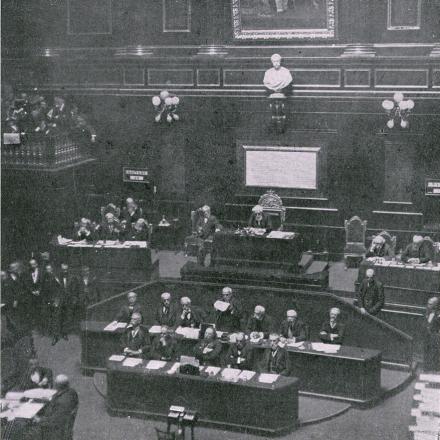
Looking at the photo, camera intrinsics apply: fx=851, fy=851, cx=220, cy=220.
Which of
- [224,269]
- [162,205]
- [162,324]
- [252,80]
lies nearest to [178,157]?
[162,205]

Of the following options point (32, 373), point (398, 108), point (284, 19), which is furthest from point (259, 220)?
point (32, 373)

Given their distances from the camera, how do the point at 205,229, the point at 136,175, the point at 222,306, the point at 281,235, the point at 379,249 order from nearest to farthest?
1. the point at 222,306
2. the point at 379,249
3. the point at 281,235
4. the point at 205,229
5. the point at 136,175

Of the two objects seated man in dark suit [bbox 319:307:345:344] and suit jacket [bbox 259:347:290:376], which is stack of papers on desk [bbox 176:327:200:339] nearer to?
suit jacket [bbox 259:347:290:376]

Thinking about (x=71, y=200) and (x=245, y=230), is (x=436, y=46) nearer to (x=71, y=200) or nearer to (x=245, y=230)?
(x=245, y=230)

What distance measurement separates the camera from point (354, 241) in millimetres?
16453

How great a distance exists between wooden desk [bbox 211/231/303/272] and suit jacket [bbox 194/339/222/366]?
3210 mm

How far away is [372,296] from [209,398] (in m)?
3.62

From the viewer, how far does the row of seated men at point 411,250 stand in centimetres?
1450

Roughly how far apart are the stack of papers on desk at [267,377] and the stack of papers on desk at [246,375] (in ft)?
0.40

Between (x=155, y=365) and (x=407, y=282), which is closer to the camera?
(x=155, y=365)

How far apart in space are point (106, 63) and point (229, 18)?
2.83 metres

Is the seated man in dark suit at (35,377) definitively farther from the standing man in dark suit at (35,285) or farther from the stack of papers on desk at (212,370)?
the standing man in dark suit at (35,285)

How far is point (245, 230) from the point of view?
15.6 metres

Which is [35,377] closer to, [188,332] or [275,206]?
[188,332]
